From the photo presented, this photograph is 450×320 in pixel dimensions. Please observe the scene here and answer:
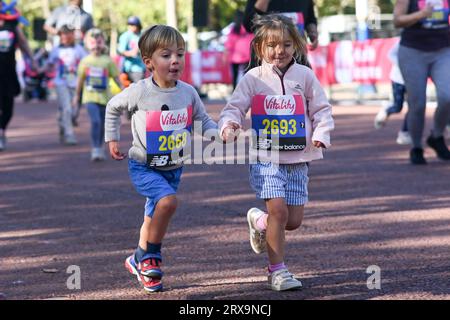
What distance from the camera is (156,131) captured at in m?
5.86

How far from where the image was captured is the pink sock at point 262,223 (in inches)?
243

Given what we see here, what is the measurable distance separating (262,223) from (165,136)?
780mm

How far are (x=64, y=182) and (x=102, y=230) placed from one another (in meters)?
3.10

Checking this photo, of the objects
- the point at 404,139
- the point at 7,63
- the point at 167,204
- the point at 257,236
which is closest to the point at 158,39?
the point at 167,204

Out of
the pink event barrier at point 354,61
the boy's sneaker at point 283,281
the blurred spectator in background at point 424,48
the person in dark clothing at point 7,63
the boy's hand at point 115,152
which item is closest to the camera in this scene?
the boy's sneaker at point 283,281

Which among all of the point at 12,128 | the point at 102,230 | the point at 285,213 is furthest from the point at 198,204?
the point at 12,128

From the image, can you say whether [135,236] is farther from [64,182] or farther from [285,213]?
[64,182]

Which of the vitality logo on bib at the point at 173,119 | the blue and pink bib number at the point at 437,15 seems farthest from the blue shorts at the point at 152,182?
the blue and pink bib number at the point at 437,15

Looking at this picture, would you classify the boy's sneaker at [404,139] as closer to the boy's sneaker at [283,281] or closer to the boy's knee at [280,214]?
the boy's knee at [280,214]

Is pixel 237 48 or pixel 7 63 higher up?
pixel 7 63

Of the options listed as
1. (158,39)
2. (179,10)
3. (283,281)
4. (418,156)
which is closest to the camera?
(283,281)

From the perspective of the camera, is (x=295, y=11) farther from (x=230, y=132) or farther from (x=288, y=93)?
(x=230, y=132)

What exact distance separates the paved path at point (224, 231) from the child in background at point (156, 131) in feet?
0.83

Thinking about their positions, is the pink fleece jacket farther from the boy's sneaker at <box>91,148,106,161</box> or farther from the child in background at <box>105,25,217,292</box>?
the boy's sneaker at <box>91,148,106,161</box>
